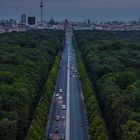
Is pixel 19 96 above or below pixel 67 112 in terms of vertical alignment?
→ above

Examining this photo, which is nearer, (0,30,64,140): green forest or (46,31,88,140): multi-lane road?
(0,30,64,140): green forest

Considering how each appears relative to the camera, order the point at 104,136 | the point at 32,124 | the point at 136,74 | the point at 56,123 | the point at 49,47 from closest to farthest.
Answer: the point at 104,136 < the point at 32,124 < the point at 56,123 < the point at 136,74 < the point at 49,47

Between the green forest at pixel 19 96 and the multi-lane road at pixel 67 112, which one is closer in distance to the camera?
the green forest at pixel 19 96

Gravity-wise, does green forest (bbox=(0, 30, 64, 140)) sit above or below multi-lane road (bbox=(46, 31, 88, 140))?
above

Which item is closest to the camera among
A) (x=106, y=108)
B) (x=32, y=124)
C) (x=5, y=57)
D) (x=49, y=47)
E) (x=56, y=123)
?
(x=32, y=124)

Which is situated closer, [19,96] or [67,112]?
[19,96]

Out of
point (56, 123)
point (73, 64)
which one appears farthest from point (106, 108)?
point (73, 64)

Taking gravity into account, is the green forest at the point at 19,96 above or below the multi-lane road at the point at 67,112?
above

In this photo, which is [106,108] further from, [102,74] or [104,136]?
[102,74]
